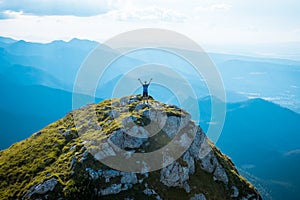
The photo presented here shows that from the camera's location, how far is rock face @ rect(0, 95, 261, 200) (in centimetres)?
5138

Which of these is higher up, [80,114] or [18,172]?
[80,114]

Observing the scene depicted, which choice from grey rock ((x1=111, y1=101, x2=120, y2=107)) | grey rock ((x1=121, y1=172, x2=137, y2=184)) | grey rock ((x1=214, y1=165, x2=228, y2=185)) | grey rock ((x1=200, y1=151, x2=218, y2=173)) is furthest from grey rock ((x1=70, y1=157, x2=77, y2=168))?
grey rock ((x1=214, y1=165, x2=228, y2=185))

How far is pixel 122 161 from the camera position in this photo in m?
55.7

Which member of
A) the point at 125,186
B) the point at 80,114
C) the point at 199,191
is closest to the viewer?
the point at 125,186

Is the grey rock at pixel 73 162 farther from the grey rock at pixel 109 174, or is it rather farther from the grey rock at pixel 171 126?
the grey rock at pixel 171 126

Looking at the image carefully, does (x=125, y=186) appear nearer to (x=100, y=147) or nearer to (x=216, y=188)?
(x=100, y=147)

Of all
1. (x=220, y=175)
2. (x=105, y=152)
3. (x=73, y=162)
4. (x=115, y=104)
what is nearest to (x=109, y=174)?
(x=105, y=152)

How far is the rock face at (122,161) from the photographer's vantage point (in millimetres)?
51375

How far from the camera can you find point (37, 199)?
48.5 meters

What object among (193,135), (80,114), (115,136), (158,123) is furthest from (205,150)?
(80,114)

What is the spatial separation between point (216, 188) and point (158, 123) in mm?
20325

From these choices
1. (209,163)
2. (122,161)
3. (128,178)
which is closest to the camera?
(128,178)

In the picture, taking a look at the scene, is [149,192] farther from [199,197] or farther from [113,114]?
[113,114]

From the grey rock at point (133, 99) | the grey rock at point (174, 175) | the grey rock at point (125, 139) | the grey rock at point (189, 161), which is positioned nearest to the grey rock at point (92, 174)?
the grey rock at point (125, 139)
